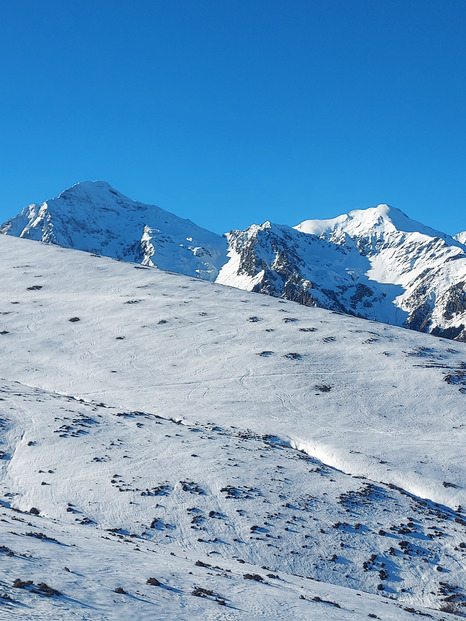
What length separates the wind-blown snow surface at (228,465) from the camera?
16734 millimetres

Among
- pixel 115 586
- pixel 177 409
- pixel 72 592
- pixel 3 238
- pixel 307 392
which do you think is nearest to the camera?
pixel 72 592

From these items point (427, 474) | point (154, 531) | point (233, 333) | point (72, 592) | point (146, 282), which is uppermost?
point (146, 282)

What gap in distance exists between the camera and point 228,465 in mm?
30578

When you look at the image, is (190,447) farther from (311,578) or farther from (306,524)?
(311,578)

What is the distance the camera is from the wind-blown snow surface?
16.7 meters

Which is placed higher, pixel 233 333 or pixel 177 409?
pixel 233 333

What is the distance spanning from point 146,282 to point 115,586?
2768 inches

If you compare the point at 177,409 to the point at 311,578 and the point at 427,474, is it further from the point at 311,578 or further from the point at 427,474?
the point at 311,578

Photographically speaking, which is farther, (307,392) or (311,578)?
(307,392)

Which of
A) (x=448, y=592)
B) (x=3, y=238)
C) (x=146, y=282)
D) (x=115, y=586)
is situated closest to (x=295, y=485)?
(x=448, y=592)

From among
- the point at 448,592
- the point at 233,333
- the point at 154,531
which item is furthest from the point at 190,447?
the point at 233,333

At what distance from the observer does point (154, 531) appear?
2362 cm

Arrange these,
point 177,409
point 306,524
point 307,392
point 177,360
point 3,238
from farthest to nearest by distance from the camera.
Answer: point 3,238, point 177,360, point 307,392, point 177,409, point 306,524

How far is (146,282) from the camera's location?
83375mm
